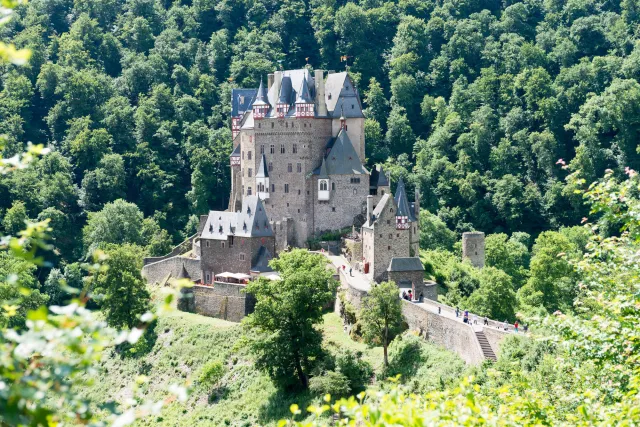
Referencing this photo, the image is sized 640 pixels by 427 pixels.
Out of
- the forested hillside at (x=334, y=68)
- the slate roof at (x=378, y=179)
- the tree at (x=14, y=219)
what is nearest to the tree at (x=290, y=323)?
the slate roof at (x=378, y=179)

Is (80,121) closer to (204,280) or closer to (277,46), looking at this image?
(277,46)

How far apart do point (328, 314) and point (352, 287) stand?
12.6 feet

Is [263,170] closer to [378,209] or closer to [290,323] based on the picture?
[378,209]

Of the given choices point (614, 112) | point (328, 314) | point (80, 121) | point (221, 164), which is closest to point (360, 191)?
point (328, 314)

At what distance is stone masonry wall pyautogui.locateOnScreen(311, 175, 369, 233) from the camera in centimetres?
6141

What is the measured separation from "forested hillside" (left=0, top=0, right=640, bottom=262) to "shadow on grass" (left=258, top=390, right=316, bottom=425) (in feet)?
89.3

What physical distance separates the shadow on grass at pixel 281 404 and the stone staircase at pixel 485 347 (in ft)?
29.0

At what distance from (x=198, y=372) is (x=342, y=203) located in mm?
14036

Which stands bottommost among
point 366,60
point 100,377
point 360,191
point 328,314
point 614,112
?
point 100,377

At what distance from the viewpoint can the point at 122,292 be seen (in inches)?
2361

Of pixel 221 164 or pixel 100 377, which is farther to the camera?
pixel 221 164

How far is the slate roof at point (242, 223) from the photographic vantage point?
198 ft

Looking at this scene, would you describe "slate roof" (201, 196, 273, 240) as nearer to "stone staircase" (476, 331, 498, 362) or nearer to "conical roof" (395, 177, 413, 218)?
"conical roof" (395, 177, 413, 218)

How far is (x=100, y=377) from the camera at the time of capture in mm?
59219
